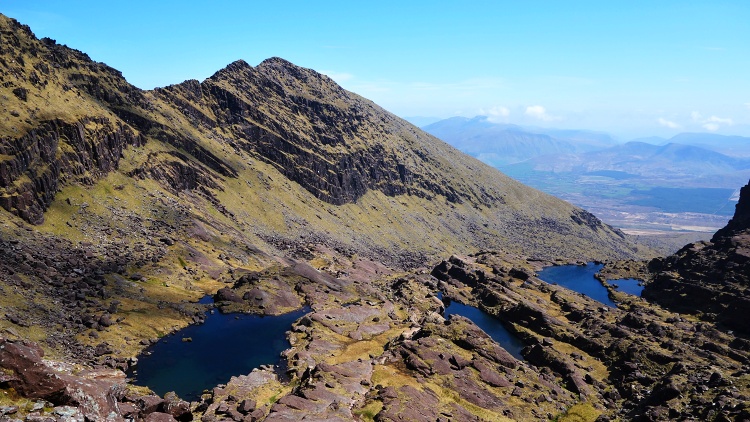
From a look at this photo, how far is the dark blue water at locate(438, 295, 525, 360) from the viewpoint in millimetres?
138000

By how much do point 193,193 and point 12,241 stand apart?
9187cm

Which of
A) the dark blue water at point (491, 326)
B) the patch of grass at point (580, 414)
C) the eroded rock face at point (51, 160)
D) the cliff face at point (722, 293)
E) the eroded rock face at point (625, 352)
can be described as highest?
the eroded rock face at point (51, 160)

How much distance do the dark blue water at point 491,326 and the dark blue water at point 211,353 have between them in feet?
176

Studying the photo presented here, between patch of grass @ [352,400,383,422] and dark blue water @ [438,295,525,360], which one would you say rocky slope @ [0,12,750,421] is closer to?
patch of grass @ [352,400,383,422]

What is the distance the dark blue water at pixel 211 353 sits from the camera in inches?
3265

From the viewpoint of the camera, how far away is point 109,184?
147000 mm

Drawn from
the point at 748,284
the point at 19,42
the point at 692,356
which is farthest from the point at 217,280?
Result: the point at 748,284

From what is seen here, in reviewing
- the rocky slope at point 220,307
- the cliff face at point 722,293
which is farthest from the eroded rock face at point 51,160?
the cliff face at point 722,293

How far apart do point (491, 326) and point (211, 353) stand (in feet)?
313

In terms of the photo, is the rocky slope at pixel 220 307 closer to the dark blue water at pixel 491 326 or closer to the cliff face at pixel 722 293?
the dark blue water at pixel 491 326

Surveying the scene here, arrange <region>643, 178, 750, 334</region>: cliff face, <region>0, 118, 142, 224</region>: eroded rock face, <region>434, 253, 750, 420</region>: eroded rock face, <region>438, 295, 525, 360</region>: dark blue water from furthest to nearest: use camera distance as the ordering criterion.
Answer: <region>643, 178, 750, 334</region>: cliff face < <region>438, 295, 525, 360</region>: dark blue water < <region>0, 118, 142, 224</region>: eroded rock face < <region>434, 253, 750, 420</region>: eroded rock face

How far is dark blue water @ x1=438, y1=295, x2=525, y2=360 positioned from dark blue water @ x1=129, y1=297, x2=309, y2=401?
53.6m

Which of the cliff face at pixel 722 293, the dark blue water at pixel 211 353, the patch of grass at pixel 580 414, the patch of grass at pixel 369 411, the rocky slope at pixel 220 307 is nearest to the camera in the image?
the patch of grass at pixel 369 411

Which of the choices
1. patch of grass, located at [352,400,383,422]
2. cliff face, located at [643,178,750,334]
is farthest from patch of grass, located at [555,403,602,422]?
cliff face, located at [643,178,750,334]
